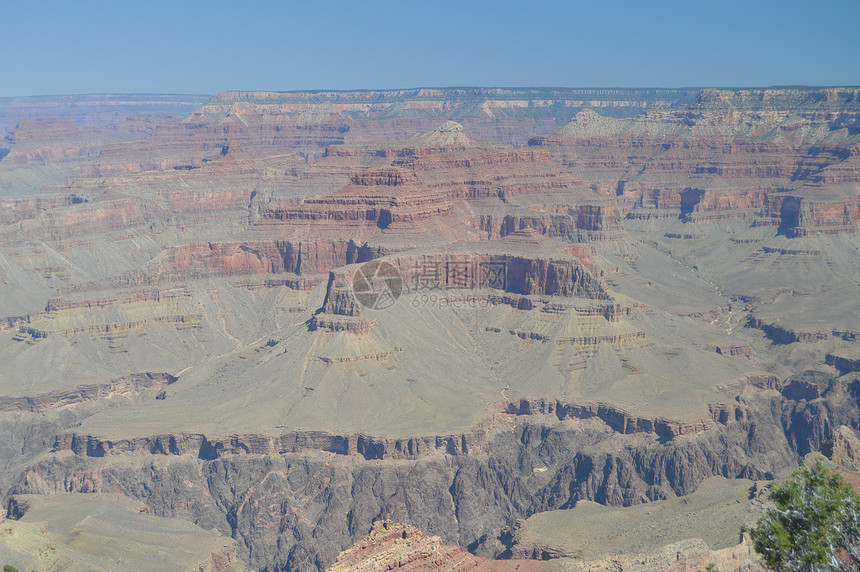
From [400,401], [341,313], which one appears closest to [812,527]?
[400,401]

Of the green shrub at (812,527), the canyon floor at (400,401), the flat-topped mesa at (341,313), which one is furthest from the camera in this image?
the flat-topped mesa at (341,313)

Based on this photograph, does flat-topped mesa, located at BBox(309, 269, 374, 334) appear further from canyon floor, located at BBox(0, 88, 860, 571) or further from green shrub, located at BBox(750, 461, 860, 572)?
green shrub, located at BBox(750, 461, 860, 572)

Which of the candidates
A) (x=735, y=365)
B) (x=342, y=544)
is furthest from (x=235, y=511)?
(x=735, y=365)

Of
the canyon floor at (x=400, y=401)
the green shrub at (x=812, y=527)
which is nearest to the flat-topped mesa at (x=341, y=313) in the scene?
the canyon floor at (x=400, y=401)

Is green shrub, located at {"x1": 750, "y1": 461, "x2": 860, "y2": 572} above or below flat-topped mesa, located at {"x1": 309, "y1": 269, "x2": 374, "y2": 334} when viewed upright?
above

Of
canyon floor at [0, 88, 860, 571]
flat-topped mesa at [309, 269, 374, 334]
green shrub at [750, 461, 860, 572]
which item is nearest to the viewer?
green shrub at [750, 461, 860, 572]

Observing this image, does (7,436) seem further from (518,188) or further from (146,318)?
(518,188)

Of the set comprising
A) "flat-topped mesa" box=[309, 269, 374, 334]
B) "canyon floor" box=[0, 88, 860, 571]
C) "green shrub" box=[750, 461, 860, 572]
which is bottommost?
"canyon floor" box=[0, 88, 860, 571]

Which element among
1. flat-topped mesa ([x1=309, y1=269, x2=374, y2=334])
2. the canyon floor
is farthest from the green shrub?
flat-topped mesa ([x1=309, y1=269, x2=374, y2=334])

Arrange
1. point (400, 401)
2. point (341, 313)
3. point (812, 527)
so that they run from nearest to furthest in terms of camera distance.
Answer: point (812, 527)
point (400, 401)
point (341, 313)

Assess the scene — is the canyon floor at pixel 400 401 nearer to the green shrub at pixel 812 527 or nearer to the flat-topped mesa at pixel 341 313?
the flat-topped mesa at pixel 341 313

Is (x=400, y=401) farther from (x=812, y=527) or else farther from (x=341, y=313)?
(x=812, y=527)
